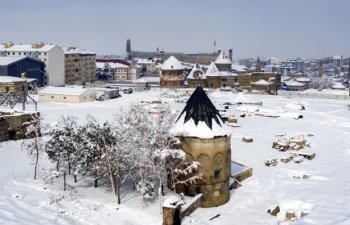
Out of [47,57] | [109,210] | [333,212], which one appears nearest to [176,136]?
[109,210]

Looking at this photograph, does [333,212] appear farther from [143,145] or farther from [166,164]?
[143,145]

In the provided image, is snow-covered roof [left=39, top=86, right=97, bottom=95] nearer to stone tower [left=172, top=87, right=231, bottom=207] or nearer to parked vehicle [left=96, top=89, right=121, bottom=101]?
parked vehicle [left=96, top=89, right=121, bottom=101]

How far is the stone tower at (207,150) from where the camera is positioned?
21062mm

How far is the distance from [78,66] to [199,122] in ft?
288

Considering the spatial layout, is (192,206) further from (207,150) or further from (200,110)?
(200,110)

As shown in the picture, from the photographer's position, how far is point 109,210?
718 inches

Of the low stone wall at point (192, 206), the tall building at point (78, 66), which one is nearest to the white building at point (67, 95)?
the tall building at point (78, 66)

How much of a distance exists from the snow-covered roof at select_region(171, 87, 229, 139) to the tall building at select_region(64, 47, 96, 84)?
81.6 meters

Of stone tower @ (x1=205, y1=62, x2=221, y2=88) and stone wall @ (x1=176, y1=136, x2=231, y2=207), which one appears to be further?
stone tower @ (x1=205, y1=62, x2=221, y2=88)

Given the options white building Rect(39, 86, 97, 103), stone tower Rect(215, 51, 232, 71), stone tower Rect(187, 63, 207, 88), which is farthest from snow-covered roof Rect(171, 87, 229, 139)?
stone tower Rect(215, 51, 232, 71)

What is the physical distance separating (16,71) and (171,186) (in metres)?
64.0

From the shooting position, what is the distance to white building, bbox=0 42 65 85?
9106 centimetres

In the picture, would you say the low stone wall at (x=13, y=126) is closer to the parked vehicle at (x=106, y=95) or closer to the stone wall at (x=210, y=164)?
the stone wall at (x=210, y=164)

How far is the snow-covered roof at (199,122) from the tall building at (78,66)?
8157cm
